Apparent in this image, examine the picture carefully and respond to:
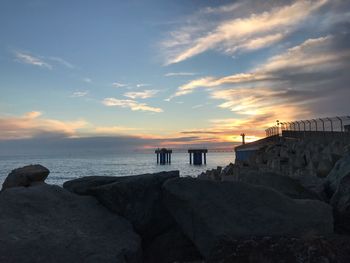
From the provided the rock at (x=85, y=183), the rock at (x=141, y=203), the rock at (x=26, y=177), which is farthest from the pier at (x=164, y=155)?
the rock at (x=141, y=203)

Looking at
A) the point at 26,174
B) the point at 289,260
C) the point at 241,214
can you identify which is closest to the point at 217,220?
the point at 241,214

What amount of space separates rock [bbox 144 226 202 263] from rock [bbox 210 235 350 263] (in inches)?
74.7

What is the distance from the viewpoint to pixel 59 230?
18.8 feet

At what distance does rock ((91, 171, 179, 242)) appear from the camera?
6684 mm

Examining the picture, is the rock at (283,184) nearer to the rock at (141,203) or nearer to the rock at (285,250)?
the rock at (141,203)

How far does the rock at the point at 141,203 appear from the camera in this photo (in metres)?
6.68

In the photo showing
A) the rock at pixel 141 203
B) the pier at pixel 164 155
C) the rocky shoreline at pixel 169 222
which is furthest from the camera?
the pier at pixel 164 155

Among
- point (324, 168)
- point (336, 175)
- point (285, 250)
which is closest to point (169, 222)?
point (285, 250)

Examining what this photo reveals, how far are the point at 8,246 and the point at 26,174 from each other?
7.84m

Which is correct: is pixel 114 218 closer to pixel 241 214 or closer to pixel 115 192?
pixel 115 192

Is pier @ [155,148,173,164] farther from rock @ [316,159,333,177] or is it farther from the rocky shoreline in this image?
the rocky shoreline

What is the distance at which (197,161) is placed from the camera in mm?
134375

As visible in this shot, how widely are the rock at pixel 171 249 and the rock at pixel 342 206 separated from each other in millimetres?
2025

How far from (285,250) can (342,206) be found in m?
2.56
